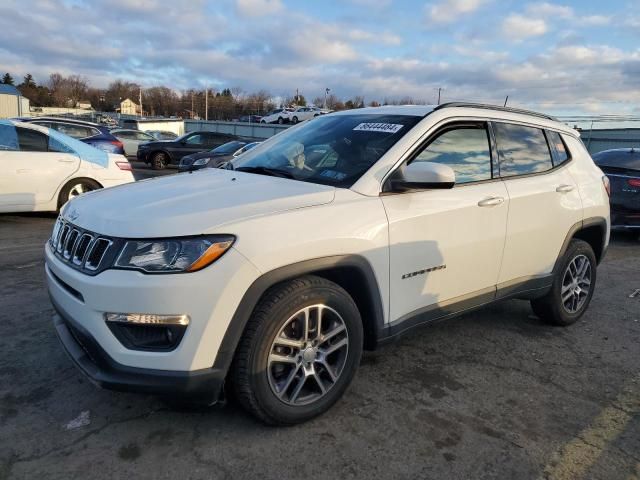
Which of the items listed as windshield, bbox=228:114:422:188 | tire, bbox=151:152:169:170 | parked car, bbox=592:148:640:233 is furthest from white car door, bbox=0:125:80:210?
tire, bbox=151:152:169:170

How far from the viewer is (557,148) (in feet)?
14.2

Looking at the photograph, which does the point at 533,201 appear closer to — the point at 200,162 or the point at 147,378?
the point at 147,378

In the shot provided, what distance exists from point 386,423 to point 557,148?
2816 millimetres

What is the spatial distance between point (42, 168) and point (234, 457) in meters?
6.79

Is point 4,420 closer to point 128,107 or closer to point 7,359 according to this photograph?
point 7,359

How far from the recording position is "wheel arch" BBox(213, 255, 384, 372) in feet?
7.94

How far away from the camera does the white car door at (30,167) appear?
24.6ft

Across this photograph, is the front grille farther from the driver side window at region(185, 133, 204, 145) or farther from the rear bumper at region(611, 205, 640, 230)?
the driver side window at region(185, 133, 204, 145)

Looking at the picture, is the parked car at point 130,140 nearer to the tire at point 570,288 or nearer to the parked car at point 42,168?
the parked car at point 42,168

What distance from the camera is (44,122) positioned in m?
13.4

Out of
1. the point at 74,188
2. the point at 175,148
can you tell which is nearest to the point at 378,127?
the point at 74,188

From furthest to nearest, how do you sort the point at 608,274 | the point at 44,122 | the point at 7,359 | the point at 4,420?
the point at 44,122, the point at 608,274, the point at 7,359, the point at 4,420

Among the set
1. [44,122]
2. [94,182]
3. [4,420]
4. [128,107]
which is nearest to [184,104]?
[128,107]

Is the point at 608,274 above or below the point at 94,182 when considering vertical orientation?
below
